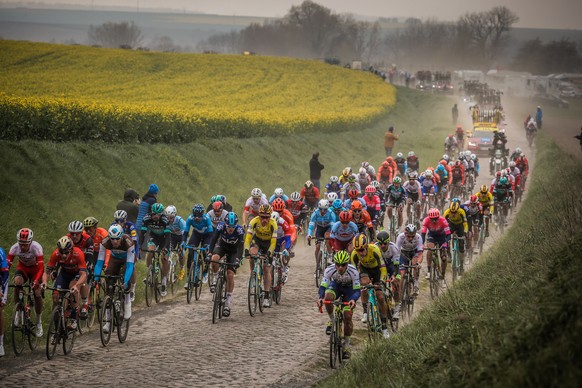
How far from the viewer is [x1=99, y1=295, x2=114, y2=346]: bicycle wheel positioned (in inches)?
591

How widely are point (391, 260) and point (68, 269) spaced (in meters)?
6.21

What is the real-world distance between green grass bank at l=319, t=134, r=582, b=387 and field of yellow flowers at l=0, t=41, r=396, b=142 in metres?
16.5

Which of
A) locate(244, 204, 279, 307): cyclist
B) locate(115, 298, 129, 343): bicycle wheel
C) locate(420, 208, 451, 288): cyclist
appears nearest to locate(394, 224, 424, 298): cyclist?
locate(420, 208, 451, 288): cyclist

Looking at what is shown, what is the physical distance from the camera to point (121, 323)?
614 inches

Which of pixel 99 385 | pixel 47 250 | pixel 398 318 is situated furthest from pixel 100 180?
pixel 99 385

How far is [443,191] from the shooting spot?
33.3 metres

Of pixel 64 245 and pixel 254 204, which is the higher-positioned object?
pixel 64 245

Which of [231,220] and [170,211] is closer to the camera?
[231,220]

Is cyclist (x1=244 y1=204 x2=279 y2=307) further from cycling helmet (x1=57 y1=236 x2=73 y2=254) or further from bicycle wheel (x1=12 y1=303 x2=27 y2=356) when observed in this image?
bicycle wheel (x1=12 y1=303 x2=27 y2=356)

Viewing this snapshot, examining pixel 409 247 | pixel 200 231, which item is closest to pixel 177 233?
Result: pixel 200 231

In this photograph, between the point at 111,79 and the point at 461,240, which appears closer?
the point at 461,240

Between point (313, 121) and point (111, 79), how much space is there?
13.8m

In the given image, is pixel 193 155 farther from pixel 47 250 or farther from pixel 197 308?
pixel 197 308

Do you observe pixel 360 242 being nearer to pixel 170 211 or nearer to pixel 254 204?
pixel 170 211
